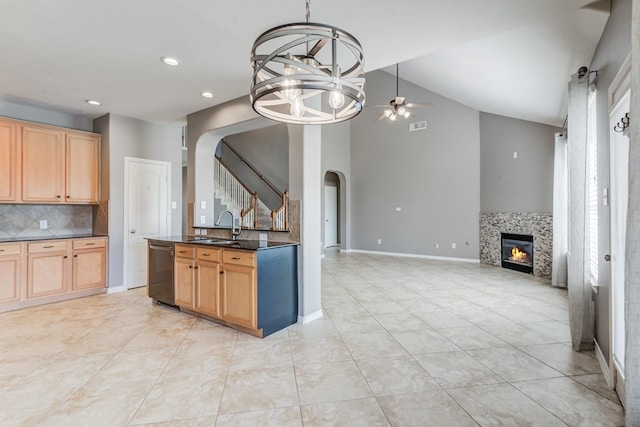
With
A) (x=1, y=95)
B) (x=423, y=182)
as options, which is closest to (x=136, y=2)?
(x=1, y=95)

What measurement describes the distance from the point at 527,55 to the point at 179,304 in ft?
16.9

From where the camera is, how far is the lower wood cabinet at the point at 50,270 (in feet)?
12.8

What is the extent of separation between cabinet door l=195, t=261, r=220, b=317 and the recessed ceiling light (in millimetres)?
2083

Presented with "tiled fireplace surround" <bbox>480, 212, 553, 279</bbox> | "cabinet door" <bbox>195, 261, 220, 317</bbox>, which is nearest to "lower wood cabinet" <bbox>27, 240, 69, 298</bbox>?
"cabinet door" <bbox>195, 261, 220, 317</bbox>

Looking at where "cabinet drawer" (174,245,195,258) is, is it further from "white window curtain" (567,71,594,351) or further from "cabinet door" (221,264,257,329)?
"white window curtain" (567,71,594,351)

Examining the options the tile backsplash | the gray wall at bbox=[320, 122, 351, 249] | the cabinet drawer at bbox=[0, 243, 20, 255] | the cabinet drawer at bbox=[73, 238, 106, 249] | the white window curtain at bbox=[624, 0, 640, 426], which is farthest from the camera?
the gray wall at bbox=[320, 122, 351, 249]

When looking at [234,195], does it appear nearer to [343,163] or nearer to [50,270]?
[343,163]

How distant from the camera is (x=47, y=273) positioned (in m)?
4.19

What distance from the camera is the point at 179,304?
149 inches

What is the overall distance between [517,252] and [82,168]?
26.2 feet

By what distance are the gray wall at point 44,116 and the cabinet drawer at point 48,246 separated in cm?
179

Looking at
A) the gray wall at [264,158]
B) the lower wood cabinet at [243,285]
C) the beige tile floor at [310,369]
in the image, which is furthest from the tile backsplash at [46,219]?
the gray wall at [264,158]

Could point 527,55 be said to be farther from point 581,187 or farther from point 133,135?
point 133,135

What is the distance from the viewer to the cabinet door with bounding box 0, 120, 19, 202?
398cm
